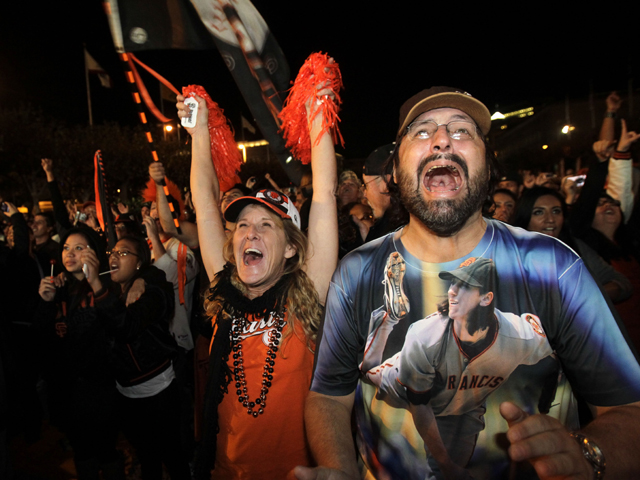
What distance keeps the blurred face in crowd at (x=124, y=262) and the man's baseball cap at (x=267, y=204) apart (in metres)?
1.37

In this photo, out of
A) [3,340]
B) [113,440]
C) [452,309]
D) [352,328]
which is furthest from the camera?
[113,440]

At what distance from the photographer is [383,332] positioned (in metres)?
1.47

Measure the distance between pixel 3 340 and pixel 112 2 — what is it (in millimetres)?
2564

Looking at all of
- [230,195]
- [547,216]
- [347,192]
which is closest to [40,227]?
[230,195]

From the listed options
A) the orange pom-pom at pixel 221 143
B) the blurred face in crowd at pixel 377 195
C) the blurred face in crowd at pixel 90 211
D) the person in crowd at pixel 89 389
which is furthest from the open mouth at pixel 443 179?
the blurred face in crowd at pixel 90 211

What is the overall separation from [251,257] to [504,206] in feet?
9.87

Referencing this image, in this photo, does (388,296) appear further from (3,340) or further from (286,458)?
(3,340)

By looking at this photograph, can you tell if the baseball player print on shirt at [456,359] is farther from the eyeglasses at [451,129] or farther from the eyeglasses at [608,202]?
the eyeglasses at [608,202]

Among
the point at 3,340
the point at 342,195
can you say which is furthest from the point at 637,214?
the point at 3,340

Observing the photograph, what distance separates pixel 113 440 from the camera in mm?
3080

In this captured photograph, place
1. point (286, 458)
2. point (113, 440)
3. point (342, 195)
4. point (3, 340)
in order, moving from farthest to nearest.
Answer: point (342, 195), point (113, 440), point (3, 340), point (286, 458)

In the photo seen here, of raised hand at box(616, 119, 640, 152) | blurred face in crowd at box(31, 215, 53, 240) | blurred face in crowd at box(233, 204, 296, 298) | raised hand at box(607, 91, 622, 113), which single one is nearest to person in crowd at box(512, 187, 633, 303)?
raised hand at box(616, 119, 640, 152)

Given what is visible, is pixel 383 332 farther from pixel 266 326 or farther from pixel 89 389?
pixel 89 389

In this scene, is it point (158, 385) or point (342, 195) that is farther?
point (342, 195)
